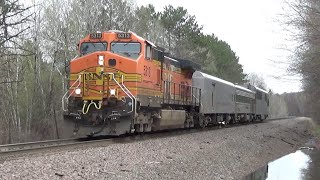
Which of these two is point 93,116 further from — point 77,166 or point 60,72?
point 60,72

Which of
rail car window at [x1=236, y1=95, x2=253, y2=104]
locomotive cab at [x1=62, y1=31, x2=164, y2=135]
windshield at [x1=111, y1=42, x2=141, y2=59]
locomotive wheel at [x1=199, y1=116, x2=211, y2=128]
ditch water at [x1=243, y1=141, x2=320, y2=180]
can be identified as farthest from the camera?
rail car window at [x1=236, y1=95, x2=253, y2=104]

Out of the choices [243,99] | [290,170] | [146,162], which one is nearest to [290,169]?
[290,170]

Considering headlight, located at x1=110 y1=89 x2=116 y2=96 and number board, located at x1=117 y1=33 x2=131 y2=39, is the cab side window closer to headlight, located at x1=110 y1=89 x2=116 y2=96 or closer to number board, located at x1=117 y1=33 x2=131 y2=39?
number board, located at x1=117 y1=33 x2=131 y2=39

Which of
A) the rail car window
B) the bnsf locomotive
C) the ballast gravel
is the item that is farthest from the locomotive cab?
the rail car window

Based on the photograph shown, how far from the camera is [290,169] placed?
16.8 metres

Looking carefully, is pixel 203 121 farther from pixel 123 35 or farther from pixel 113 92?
pixel 113 92

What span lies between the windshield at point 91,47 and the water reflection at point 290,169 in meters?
7.71

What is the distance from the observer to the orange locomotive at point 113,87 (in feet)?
52.7

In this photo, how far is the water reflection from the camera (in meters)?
14.7

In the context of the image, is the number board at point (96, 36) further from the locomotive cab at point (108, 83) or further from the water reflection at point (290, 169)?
the water reflection at point (290, 169)

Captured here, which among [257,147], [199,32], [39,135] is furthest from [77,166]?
[199,32]

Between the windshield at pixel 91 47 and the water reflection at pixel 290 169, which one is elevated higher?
the windshield at pixel 91 47

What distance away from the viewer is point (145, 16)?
43219 mm

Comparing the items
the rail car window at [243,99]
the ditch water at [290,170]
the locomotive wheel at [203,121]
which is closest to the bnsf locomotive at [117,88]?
the ditch water at [290,170]
